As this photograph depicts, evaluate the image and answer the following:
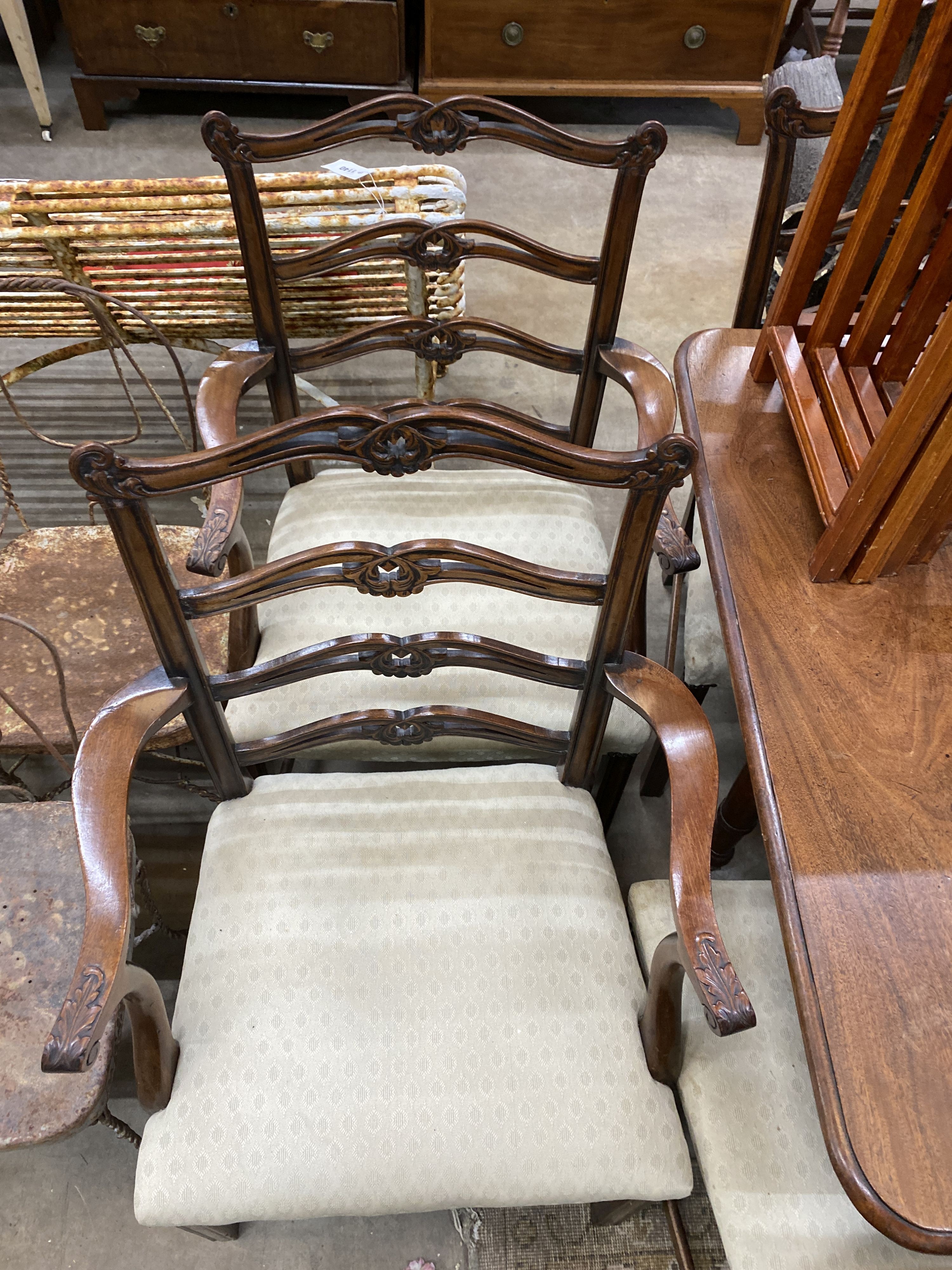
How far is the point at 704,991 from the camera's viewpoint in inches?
26.5

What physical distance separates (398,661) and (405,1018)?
352 mm

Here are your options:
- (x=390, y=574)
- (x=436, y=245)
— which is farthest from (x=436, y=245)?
(x=390, y=574)

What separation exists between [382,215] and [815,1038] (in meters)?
1.47

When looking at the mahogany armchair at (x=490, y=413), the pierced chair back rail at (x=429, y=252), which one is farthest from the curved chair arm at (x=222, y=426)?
the pierced chair back rail at (x=429, y=252)

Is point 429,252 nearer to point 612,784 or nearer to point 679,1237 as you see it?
point 612,784

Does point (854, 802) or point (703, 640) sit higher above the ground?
point (854, 802)

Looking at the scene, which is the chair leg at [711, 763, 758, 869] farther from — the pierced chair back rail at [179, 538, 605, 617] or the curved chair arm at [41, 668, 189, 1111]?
the curved chair arm at [41, 668, 189, 1111]

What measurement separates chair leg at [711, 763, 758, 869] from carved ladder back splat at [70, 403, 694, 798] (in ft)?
0.95

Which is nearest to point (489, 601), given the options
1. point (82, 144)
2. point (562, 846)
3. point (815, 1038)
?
point (562, 846)

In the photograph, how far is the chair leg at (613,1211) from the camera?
97cm

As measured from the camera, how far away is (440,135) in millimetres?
1074

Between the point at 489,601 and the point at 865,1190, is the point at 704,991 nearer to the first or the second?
the point at 865,1190

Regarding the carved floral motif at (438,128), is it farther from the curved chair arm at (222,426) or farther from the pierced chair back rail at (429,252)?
the curved chair arm at (222,426)

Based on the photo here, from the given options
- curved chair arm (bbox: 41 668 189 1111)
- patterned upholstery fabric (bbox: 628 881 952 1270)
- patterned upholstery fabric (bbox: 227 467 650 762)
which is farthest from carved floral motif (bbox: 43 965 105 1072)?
patterned upholstery fabric (bbox: 628 881 952 1270)
